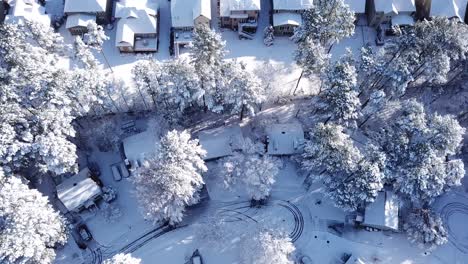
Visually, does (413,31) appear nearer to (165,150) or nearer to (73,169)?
(165,150)

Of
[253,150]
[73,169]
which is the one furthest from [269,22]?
[73,169]

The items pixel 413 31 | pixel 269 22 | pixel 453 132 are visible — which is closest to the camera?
pixel 453 132

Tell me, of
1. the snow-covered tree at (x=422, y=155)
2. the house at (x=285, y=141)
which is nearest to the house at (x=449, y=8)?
the snow-covered tree at (x=422, y=155)

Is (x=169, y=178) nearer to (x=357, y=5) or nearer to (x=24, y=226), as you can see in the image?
(x=24, y=226)

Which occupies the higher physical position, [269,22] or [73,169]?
[269,22]

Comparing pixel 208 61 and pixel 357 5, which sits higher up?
pixel 357 5

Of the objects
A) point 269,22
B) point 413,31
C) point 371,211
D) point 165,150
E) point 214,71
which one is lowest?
point 371,211

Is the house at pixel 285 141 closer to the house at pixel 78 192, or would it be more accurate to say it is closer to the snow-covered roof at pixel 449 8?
the house at pixel 78 192

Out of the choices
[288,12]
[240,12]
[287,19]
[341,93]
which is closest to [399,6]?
[288,12]
